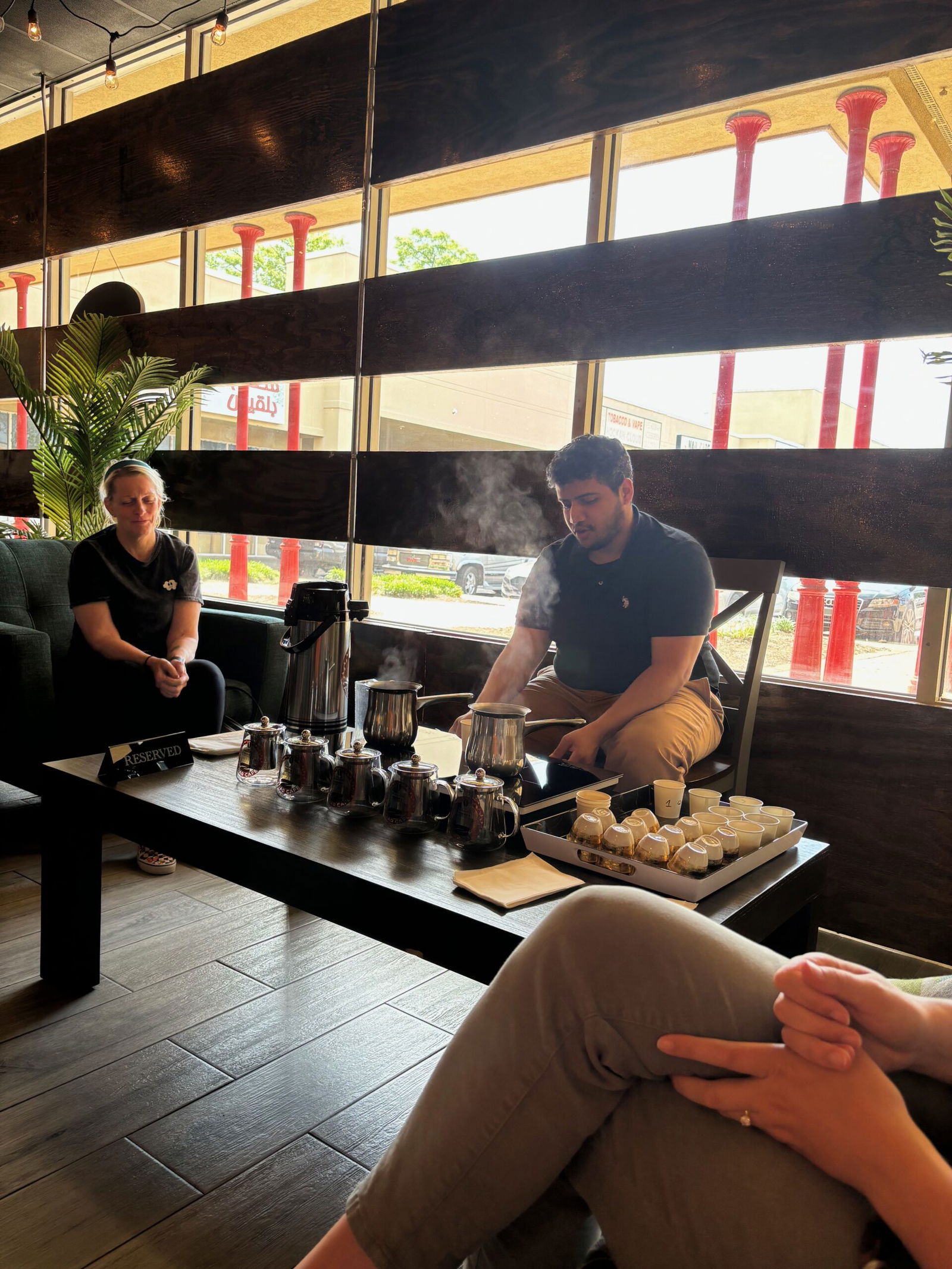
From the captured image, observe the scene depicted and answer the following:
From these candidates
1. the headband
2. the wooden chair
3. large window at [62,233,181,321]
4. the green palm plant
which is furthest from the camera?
large window at [62,233,181,321]

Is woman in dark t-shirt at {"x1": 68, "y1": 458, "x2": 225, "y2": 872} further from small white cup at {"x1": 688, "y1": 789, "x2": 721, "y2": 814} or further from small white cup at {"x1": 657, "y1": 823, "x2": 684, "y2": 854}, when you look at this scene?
small white cup at {"x1": 657, "y1": 823, "x2": 684, "y2": 854}

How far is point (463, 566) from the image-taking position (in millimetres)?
3379

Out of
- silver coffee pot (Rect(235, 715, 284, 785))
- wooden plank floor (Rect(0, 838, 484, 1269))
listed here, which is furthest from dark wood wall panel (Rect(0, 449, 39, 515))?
silver coffee pot (Rect(235, 715, 284, 785))

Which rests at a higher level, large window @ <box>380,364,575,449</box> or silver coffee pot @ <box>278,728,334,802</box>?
large window @ <box>380,364,575,449</box>

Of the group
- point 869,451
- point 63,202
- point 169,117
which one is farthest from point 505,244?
point 63,202

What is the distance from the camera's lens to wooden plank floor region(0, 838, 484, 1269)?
49.1 inches

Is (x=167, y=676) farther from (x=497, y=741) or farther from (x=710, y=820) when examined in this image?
(x=710, y=820)

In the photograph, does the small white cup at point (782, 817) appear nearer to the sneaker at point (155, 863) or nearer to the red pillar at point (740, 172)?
the red pillar at point (740, 172)

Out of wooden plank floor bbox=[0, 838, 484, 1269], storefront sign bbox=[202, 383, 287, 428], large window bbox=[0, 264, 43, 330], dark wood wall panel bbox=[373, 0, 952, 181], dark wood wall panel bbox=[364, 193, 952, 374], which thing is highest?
dark wood wall panel bbox=[373, 0, 952, 181]

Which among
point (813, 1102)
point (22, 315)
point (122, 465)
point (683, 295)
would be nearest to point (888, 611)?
point (683, 295)

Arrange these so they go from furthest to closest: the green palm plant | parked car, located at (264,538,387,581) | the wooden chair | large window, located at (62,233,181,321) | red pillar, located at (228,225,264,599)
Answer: large window, located at (62,233,181,321) → red pillar, located at (228,225,264,599) → the green palm plant → parked car, located at (264,538,387,581) → the wooden chair

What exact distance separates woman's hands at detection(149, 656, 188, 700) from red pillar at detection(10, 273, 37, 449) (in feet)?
9.68

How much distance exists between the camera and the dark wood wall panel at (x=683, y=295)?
2361 mm

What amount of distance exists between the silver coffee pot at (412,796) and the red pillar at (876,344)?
5.56ft
